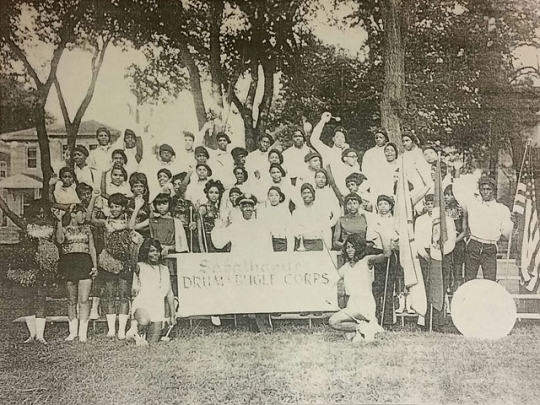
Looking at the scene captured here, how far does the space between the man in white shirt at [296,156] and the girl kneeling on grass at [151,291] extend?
70 centimetres

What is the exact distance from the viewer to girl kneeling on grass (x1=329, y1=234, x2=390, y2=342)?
8.68 feet

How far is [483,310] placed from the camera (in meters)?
2.70

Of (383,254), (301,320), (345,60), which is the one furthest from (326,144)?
(301,320)

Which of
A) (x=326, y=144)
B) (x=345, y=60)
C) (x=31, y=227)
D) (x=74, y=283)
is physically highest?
(x=345, y=60)

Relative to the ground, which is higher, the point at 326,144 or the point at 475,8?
the point at 475,8

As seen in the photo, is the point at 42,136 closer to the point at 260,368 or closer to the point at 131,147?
the point at 131,147

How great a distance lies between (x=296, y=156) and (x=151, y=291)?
0.91 metres

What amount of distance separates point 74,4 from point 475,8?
1852mm

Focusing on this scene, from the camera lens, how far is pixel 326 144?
2656 mm

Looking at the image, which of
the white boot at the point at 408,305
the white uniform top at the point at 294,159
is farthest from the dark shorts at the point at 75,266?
the white boot at the point at 408,305

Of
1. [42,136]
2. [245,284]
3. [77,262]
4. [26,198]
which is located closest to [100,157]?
[42,136]

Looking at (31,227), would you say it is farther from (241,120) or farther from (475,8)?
(475,8)

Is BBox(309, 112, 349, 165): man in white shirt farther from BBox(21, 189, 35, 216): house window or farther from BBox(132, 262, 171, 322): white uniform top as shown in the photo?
BBox(21, 189, 35, 216): house window

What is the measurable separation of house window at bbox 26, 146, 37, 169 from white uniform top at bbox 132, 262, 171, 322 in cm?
65
